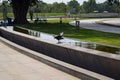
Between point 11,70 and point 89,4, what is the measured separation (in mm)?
134043

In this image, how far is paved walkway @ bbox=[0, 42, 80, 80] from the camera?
9.66 meters

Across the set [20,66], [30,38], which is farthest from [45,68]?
[30,38]

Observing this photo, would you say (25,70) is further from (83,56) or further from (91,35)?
(91,35)

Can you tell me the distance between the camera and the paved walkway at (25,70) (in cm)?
966

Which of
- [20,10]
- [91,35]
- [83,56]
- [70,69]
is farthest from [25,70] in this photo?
[20,10]

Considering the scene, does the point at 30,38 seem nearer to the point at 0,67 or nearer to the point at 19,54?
the point at 19,54

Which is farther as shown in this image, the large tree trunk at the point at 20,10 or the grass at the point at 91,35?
the large tree trunk at the point at 20,10

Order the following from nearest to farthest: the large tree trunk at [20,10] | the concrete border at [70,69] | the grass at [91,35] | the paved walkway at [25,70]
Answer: the concrete border at [70,69]
the paved walkway at [25,70]
the grass at [91,35]
the large tree trunk at [20,10]

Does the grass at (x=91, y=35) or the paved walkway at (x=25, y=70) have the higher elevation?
the paved walkway at (x=25, y=70)

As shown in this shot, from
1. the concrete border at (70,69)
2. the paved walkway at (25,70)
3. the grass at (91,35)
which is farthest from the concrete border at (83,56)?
the grass at (91,35)

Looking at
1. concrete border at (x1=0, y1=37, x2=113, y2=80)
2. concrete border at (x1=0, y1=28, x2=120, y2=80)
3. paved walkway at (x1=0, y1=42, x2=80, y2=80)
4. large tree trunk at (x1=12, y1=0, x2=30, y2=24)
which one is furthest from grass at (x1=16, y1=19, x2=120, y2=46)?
large tree trunk at (x1=12, y1=0, x2=30, y2=24)

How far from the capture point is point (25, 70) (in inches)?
424

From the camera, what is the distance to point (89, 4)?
143 metres

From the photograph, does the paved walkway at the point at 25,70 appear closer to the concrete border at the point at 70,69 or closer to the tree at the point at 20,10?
the concrete border at the point at 70,69
